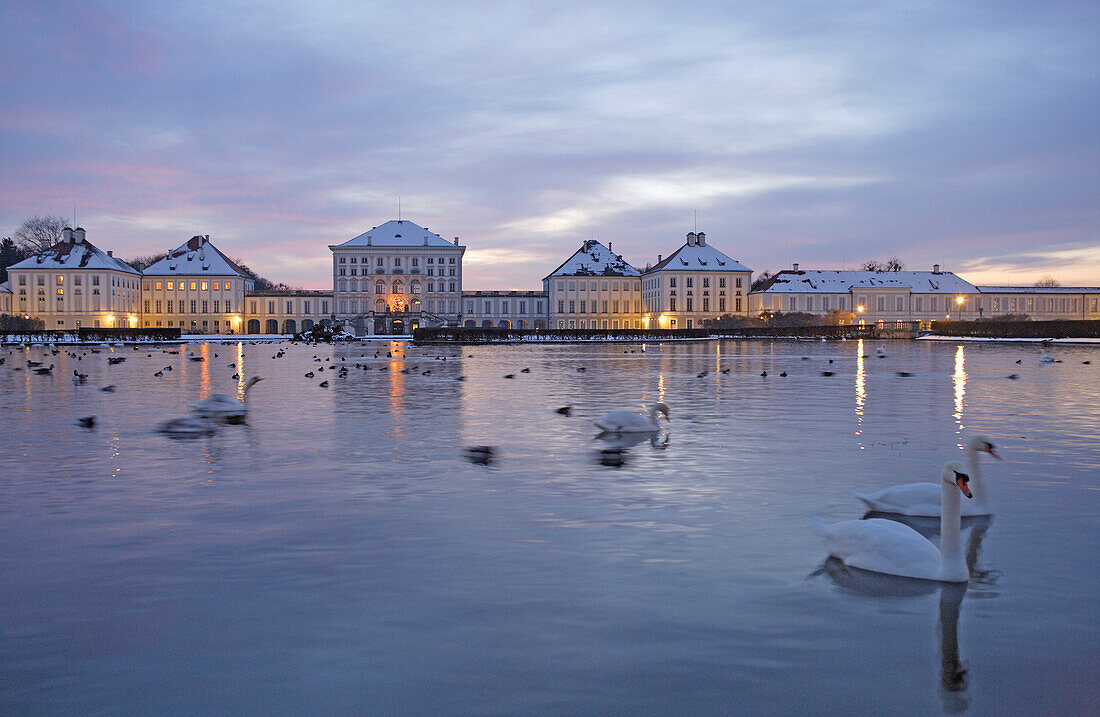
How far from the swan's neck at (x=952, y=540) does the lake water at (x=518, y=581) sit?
0.15m

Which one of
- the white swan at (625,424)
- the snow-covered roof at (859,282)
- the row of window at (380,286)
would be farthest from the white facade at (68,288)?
the white swan at (625,424)

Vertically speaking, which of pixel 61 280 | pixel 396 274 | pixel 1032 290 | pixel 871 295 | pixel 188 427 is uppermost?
pixel 396 274

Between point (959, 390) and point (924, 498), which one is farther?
point (959, 390)

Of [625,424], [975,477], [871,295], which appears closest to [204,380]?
[625,424]

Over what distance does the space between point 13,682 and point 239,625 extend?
1303 mm

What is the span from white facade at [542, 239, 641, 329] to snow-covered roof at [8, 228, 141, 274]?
6116 centimetres

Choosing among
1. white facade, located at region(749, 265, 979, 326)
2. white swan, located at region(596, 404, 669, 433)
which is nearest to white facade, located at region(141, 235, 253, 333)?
white facade, located at region(749, 265, 979, 326)

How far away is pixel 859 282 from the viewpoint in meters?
128

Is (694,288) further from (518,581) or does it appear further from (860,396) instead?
(518,581)

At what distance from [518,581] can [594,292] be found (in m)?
127

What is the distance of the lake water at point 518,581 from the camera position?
4.97m

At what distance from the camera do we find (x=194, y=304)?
127562 mm

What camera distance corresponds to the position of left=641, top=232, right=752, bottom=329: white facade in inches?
5074

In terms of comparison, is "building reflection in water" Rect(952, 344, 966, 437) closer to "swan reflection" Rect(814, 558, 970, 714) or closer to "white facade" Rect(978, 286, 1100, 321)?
"swan reflection" Rect(814, 558, 970, 714)
